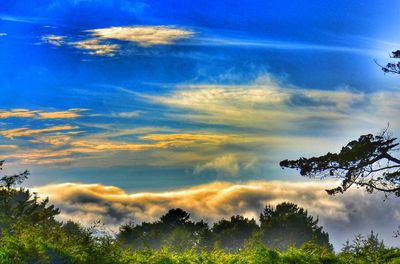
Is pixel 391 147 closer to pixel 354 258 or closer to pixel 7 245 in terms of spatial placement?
pixel 354 258

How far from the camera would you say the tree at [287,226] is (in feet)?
201

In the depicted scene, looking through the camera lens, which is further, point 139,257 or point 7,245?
point 139,257

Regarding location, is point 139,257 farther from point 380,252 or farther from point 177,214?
point 177,214

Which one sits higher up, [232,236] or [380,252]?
[232,236]

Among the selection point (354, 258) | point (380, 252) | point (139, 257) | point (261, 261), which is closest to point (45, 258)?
point (139, 257)

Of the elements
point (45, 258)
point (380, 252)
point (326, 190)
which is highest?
point (326, 190)

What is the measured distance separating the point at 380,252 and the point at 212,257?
6231 millimetres

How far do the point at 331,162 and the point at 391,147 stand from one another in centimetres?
300

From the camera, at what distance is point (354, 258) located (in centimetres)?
1569

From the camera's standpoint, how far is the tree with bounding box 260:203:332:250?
6138 centimetres

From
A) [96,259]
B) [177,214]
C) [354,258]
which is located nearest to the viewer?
[96,259]

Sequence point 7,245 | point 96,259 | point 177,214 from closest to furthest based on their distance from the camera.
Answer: point 7,245 < point 96,259 < point 177,214

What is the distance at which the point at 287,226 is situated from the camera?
62.1m

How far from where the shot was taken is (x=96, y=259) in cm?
1266
